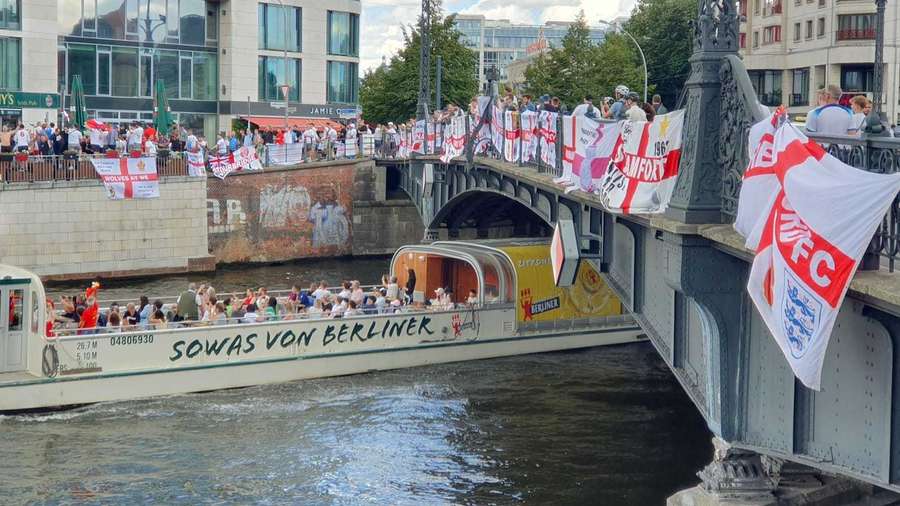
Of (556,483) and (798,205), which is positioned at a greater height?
(798,205)

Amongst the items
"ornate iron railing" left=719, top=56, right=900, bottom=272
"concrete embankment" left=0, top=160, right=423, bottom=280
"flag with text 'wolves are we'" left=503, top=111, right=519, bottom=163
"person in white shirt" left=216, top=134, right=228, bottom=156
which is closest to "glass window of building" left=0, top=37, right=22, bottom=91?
"person in white shirt" left=216, top=134, right=228, bottom=156

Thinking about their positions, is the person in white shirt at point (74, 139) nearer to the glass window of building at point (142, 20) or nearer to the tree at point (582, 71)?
the glass window of building at point (142, 20)

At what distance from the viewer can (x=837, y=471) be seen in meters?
10.7

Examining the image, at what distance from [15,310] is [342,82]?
45.9m

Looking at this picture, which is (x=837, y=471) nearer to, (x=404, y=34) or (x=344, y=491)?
(x=344, y=491)

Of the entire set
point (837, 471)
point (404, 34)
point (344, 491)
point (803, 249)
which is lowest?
point (344, 491)

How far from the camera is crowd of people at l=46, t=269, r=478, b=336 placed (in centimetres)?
2752

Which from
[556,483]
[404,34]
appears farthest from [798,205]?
[404,34]

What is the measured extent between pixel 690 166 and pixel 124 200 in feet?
117

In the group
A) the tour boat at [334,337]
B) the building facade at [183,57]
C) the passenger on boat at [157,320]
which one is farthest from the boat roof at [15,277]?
the building facade at [183,57]

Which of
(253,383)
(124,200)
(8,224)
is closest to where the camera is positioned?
(253,383)

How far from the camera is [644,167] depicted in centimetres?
1570

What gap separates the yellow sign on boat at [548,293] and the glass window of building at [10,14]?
31.7 metres

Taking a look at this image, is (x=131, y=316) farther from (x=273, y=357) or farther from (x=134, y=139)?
(x=134, y=139)
